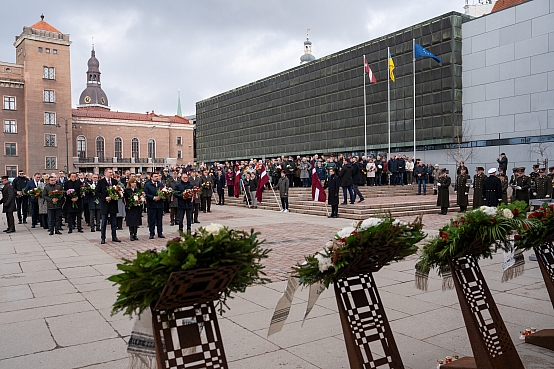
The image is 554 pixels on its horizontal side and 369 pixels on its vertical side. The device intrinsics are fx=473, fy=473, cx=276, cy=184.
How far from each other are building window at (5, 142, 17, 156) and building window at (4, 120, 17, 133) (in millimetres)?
1822

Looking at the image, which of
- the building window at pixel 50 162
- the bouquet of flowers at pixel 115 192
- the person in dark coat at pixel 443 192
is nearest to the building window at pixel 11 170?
the building window at pixel 50 162

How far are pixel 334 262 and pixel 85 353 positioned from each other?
3.03m

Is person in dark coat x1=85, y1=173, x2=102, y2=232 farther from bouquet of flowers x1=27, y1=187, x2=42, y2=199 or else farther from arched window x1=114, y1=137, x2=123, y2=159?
arched window x1=114, y1=137, x2=123, y2=159

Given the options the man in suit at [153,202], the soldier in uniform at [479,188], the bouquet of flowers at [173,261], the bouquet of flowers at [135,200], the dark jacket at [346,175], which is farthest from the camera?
the dark jacket at [346,175]

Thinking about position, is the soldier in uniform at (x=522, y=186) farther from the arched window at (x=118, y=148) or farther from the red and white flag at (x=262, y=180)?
the arched window at (x=118, y=148)

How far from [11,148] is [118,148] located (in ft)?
61.1

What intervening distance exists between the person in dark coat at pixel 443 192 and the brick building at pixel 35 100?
58123 millimetres

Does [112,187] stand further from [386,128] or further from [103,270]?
[386,128]

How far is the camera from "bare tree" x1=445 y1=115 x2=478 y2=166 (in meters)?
38.0

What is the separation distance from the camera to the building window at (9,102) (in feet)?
217

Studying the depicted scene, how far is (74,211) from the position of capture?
16.2 m

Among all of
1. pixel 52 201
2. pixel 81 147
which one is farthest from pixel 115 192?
pixel 81 147

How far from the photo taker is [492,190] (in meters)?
16.7

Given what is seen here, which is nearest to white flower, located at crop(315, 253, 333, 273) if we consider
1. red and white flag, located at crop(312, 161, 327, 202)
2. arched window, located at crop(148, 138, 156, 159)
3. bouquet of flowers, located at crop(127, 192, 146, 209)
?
bouquet of flowers, located at crop(127, 192, 146, 209)
